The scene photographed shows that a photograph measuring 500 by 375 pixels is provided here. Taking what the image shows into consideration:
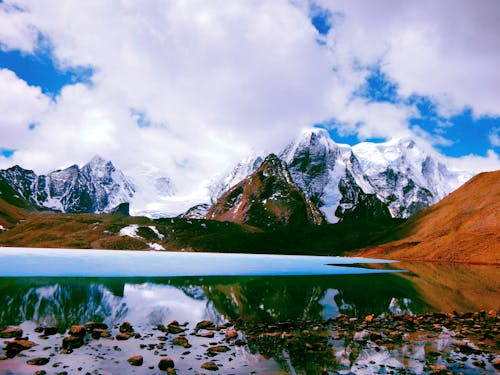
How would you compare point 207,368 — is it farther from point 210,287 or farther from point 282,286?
point 282,286

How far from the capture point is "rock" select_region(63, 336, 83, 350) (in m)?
29.9

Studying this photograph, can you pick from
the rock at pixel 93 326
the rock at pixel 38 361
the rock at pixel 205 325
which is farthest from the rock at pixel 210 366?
the rock at pixel 93 326

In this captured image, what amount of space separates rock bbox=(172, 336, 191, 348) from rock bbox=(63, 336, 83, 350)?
7406 millimetres

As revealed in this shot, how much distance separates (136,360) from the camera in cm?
2694

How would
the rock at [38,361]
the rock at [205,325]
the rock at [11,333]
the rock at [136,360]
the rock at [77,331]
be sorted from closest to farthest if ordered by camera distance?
the rock at [38,361], the rock at [136,360], the rock at [11,333], the rock at [77,331], the rock at [205,325]

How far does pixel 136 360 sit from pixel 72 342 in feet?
24.0

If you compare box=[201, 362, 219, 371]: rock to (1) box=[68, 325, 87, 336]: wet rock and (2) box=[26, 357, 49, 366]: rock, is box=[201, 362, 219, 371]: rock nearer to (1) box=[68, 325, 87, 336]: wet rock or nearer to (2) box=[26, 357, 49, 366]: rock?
(2) box=[26, 357, 49, 366]: rock

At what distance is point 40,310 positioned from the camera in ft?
145

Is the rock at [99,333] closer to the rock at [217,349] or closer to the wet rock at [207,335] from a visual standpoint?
the wet rock at [207,335]

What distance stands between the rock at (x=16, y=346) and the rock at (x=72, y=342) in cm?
226

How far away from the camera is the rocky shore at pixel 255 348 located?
2627 centimetres

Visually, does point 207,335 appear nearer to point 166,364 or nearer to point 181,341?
point 181,341

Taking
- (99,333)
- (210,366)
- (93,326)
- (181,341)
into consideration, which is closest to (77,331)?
(99,333)

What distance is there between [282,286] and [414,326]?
3934 cm
